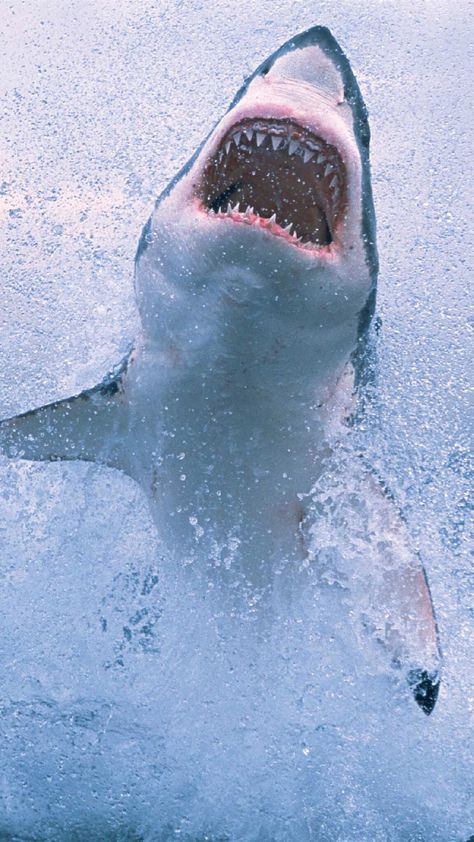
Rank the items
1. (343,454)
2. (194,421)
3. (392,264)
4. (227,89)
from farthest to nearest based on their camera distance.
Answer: (227,89), (392,264), (343,454), (194,421)

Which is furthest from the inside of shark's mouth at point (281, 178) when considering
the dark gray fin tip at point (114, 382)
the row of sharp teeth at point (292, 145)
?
the dark gray fin tip at point (114, 382)

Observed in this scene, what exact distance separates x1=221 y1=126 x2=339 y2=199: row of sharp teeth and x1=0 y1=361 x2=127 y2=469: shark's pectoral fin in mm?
510

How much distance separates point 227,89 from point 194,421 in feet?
5.20

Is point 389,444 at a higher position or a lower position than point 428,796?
higher

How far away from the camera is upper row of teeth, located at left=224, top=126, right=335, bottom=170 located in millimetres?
1308

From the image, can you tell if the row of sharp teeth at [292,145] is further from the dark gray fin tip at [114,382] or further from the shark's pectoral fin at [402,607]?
the shark's pectoral fin at [402,607]

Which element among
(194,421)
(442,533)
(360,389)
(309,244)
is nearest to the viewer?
(309,244)

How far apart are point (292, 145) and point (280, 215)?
0.51 feet

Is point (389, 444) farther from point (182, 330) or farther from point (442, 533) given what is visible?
point (182, 330)

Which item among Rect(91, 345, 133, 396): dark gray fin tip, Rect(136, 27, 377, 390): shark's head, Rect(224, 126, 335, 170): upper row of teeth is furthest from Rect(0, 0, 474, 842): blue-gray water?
Rect(224, 126, 335, 170): upper row of teeth

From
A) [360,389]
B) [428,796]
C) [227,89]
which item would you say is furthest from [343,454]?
[227,89]

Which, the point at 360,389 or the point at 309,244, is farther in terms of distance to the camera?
the point at 360,389

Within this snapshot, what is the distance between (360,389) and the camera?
1781 mm

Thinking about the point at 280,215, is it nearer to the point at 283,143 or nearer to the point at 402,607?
the point at 283,143
